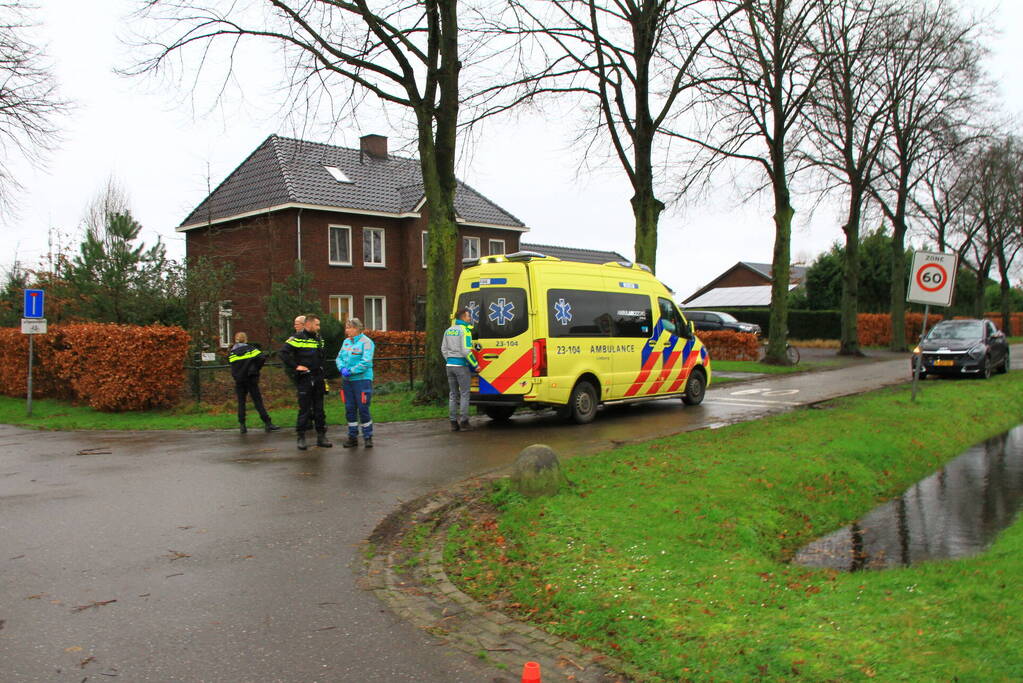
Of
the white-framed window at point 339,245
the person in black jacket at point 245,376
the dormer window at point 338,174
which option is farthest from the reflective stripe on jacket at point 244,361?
the dormer window at point 338,174

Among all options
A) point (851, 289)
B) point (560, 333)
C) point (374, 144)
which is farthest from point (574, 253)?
point (560, 333)

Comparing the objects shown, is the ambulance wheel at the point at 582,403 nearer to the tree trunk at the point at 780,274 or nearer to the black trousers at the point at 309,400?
the black trousers at the point at 309,400

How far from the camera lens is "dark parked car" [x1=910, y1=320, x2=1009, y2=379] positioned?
69.4 ft

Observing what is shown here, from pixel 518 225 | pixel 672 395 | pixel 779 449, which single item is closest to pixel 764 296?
pixel 518 225

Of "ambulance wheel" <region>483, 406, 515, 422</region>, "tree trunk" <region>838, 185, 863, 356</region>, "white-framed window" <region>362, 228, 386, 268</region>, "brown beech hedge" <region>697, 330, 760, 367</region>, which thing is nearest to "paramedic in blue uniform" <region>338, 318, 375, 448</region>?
"ambulance wheel" <region>483, 406, 515, 422</region>

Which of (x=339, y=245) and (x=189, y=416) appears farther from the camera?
(x=339, y=245)

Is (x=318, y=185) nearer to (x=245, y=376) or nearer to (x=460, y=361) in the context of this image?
(x=245, y=376)

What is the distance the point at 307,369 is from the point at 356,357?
2.21 feet

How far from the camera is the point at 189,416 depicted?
1529 centimetres

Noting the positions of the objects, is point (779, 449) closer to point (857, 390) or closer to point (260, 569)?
point (260, 569)

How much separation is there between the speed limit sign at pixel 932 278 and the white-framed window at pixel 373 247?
2194 cm

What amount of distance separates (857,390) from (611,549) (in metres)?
15.2

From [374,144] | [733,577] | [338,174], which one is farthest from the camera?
[374,144]

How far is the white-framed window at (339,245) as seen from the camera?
3176 cm
